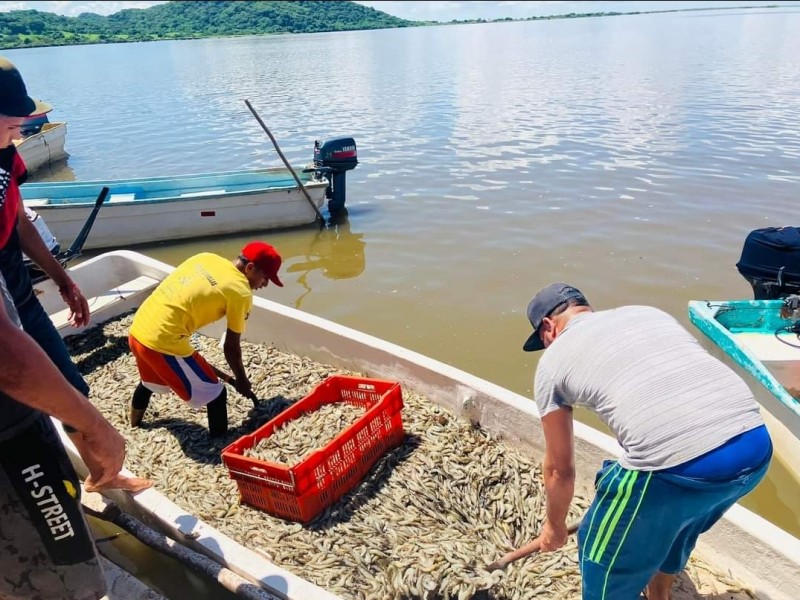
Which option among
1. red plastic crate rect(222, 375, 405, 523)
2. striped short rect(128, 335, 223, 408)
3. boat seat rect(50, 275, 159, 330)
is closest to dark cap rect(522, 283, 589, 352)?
red plastic crate rect(222, 375, 405, 523)

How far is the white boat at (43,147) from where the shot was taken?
575 inches

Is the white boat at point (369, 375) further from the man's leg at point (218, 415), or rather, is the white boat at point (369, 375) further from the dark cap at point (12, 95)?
the dark cap at point (12, 95)

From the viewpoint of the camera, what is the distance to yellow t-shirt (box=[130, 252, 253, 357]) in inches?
150

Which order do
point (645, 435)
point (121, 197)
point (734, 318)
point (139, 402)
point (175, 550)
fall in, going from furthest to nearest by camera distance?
point (121, 197), point (734, 318), point (139, 402), point (175, 550), point (645, 435)

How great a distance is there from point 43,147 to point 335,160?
391 inches

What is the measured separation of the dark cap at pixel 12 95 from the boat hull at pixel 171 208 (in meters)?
7.17

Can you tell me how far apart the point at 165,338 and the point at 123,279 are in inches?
133

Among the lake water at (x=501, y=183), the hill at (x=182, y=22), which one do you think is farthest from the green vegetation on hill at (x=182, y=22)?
the lake water at (x=501, y=183)

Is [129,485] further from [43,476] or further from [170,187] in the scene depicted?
[170,187]

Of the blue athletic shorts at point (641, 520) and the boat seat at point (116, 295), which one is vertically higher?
the blue athletic shorts at point (641, 520)

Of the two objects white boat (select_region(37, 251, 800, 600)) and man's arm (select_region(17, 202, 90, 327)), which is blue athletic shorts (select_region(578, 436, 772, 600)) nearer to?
white boat (select_region(37, 251, 800, 600))

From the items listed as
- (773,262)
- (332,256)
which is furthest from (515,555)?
(332,256)

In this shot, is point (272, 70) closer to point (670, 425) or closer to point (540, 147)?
point (540, 147)

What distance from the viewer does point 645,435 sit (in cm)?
206
